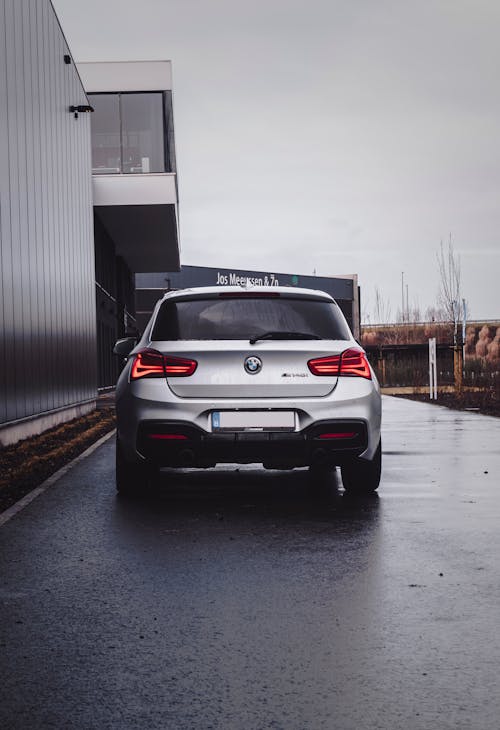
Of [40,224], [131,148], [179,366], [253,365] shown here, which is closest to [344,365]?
[253,365]

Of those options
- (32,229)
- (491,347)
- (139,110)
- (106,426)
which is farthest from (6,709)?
(491,347)

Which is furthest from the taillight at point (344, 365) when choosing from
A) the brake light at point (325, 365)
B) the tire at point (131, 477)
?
the tire at point (131, 477)

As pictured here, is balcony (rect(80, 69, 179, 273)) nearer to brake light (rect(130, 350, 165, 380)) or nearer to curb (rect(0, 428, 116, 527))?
curb (rect(0, 428, 116, 527))

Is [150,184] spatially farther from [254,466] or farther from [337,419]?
[337,419]

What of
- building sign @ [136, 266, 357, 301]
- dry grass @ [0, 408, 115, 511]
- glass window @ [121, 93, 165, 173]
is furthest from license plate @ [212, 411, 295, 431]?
building sign @ [136, 266, 357, 301]

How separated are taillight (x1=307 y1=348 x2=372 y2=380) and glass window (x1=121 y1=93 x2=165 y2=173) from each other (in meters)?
26.1

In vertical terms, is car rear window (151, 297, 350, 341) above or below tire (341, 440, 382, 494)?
above

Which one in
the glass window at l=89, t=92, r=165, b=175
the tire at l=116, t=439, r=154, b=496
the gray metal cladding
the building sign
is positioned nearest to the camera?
the tire at l=116, t=439, r=154, b=496

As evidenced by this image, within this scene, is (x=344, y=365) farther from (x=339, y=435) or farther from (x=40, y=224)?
(x=40, y=224)

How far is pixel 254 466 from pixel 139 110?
2514cm

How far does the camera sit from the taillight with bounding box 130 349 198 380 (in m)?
7.75

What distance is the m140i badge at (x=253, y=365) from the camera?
7.69 m

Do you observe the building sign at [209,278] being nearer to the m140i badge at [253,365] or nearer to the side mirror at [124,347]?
the side mirror at [124,347]

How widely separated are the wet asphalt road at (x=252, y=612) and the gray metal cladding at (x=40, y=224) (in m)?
6.45
